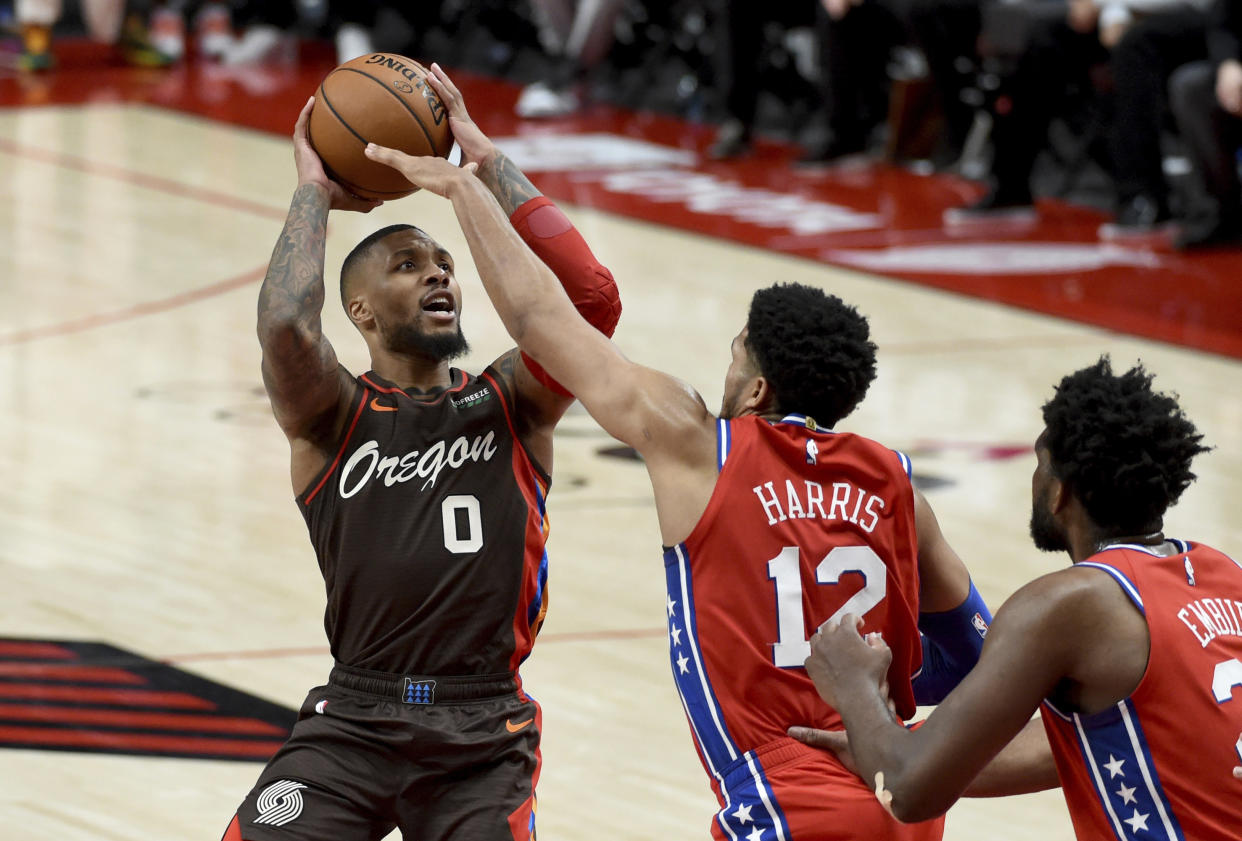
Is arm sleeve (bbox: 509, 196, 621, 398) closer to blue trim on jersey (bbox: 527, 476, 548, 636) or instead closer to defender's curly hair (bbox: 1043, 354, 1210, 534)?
blue trim on jersey (bbox: 527, 476, 548, 636)

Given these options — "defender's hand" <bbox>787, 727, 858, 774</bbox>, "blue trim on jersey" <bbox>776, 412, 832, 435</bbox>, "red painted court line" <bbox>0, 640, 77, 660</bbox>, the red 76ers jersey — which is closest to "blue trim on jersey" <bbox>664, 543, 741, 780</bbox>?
the red 76ers jersey

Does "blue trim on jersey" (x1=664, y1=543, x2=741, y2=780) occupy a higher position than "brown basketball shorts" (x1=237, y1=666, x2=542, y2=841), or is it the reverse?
"blue trim on jersey" (x1=664, y1=543, x2=741, y2=780)

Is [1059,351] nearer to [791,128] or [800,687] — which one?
[791,128]

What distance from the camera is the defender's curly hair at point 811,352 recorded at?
341 cm

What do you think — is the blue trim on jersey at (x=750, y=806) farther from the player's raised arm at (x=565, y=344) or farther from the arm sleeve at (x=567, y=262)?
the arm sleeve at (x=567, y=262)

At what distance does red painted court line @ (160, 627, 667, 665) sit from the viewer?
5.81 m

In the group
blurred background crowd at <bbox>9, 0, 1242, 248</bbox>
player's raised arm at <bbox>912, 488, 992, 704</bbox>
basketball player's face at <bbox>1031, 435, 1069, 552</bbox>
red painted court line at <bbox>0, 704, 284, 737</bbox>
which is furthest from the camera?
blurred background crowd at <bbox>9, 0, 1242, 248</bbox>

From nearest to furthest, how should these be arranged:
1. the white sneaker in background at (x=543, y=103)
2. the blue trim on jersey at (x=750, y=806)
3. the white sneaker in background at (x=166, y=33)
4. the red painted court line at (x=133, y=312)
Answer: the blue trim on jersey at (x=750, y=806), the red painted court line at (x=133, y=312), the white sneaker in background at (x=543, y=103), the white sneaker in background at (x=166, y=33)

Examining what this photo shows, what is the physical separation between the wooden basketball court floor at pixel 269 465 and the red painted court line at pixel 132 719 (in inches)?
8.1

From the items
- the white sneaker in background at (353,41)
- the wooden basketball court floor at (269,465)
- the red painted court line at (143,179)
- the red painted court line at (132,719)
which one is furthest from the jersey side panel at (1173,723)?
the white sneaker in background at (353,41)

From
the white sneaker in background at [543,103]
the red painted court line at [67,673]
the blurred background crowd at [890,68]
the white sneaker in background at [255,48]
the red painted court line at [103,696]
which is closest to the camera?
the red painted court line at [103,696]

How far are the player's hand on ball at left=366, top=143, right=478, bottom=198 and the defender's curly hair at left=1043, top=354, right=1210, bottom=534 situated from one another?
49.8 inches

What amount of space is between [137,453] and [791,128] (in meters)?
7.80

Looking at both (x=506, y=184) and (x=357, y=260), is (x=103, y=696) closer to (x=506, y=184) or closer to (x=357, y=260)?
(x=357, y=260)
